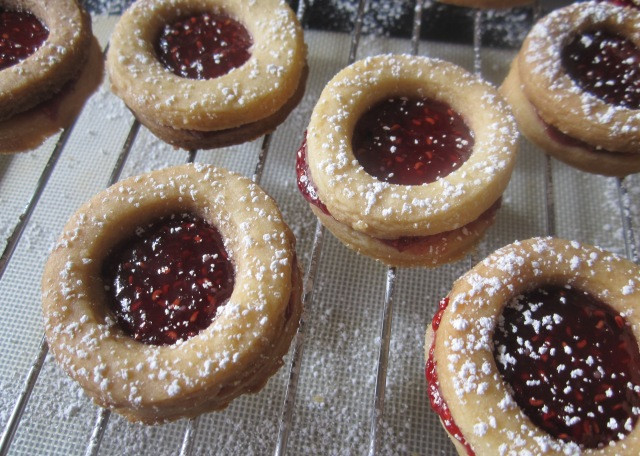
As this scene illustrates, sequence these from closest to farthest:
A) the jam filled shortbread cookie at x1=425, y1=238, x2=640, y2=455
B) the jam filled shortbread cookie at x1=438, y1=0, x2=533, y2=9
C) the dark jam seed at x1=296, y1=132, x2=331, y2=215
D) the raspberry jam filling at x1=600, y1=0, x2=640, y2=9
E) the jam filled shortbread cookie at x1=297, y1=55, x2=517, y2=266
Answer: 1. the jam filled shortbread cookie at x1=425, y1=238, x2=640, y2=455
2. the jam filled shortbread cookie at x1=297, y1=55, x2=517, y2=266
3. the dark jam seed at x1=296, y1=132, x2=331, y2=215
4. the raspberry jam filling at x1=600, y1=0, x2=640, y2=9
5. the jam filled shortbread cookie at x1=438, y1=0, x2=533, y2=9

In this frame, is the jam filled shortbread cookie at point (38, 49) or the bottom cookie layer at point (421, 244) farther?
the jam filled shortbread cookie at point (38, 49)

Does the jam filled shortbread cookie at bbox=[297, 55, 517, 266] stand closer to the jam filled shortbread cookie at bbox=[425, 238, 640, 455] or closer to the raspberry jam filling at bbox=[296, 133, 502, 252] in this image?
the raspberry jam filling at bbox=[296, 133, 502, 252]

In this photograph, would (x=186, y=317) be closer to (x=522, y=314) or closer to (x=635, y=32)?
(x=522, y=314)

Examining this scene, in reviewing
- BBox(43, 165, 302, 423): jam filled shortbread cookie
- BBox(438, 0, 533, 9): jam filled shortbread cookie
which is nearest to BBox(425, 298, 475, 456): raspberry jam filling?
BBox(43, 165, 302, 423): jam filled shortbread cookie

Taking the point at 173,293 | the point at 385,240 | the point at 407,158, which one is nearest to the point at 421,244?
the point at 385,240

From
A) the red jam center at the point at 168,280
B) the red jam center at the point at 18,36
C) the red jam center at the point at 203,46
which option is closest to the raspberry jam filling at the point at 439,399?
the red jam center at the point at 168,280

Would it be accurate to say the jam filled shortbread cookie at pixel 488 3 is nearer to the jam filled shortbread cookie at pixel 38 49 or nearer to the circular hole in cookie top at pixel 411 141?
the circular hole in cookie top at pixel 411 141

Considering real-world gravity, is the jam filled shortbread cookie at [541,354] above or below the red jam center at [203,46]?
below
